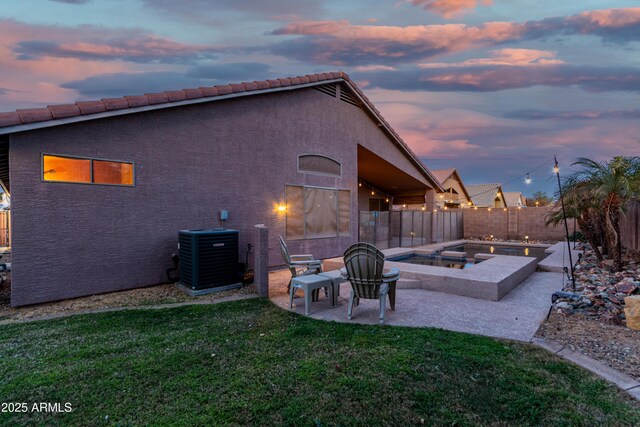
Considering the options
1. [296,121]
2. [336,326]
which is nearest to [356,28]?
[296,121]

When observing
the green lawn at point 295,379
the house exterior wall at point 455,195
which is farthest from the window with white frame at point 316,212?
the house exterior wall at point 455,195

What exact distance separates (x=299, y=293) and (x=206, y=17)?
30.8 feet

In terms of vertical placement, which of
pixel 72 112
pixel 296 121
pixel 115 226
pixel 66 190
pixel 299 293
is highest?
pixel 296 121

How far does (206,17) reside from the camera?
10078mm

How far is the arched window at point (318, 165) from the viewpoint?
9.70 m

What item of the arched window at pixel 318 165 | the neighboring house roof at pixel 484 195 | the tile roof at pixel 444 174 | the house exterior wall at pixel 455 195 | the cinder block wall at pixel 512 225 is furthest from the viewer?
the neighboring house roof at pixel 484 195

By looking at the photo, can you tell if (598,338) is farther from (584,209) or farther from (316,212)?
(316,212)

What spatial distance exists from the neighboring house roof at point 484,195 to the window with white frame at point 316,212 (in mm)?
26618

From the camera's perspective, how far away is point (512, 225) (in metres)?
16.9

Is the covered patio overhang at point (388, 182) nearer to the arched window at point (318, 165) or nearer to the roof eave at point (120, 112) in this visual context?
the arched window at point (318, 165)

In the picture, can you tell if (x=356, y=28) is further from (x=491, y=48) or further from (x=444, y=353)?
(x=444, y=353)

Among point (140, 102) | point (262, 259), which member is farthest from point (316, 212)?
point (140, 102)

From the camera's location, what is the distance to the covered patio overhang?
13.2m

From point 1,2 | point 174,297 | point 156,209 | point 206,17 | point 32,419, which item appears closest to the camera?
point 32,419
